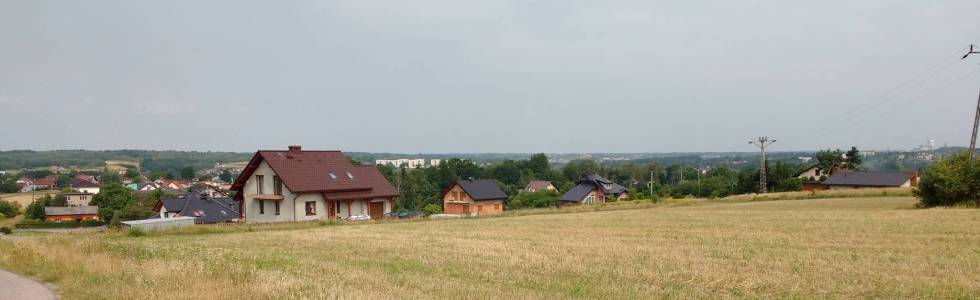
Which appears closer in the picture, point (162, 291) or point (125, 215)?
point (162, 291)

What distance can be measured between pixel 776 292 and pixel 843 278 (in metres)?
2.26

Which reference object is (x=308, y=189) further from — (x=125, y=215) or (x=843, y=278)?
(x=125, y=215)

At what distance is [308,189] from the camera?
4744 centimetres

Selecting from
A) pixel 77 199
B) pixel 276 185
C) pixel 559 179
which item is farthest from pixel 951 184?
pixel 77 199

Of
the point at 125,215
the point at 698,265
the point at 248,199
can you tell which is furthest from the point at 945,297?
the point at 125,215

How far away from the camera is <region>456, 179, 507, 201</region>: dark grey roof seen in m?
85.1

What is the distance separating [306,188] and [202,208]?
114 ft

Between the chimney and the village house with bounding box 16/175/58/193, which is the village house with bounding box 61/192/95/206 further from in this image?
the chimney

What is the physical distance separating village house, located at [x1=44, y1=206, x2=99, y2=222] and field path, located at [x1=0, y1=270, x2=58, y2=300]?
103732mm

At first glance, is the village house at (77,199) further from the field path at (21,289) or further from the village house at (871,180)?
the field path at (21,289)

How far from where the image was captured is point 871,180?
95688mm

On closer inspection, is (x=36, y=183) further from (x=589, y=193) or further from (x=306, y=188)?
(x=306, y=188)

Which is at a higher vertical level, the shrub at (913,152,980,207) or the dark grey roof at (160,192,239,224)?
the shrub at (913,152,980,207)

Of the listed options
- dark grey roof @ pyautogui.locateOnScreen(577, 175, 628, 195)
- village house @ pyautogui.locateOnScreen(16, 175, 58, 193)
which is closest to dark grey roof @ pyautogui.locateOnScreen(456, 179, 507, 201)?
dark grey roof @ pyautogui.locateOnScreen(577, 175, 628, 195)
